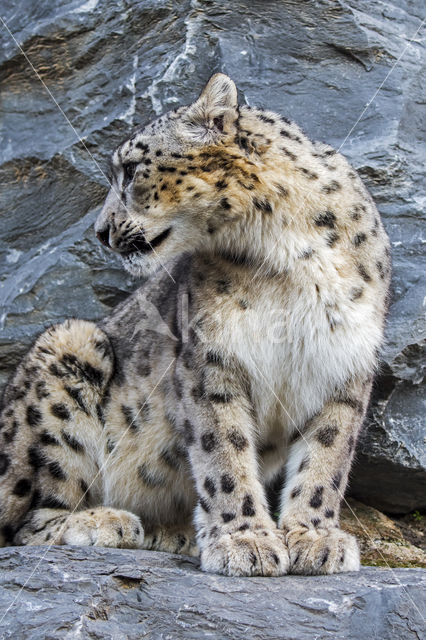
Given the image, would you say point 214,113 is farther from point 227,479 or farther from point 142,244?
point 227,479

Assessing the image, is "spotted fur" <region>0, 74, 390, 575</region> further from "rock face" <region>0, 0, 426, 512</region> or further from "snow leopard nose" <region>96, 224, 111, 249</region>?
"rock face" <region>0, 0, 426, 512</region>

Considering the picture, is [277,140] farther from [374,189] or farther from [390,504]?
[390,504]

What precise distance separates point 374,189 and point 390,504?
2087 millimetres

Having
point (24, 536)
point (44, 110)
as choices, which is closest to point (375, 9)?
point (44, 110)

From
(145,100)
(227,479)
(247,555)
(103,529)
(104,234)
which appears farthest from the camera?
(145,100)

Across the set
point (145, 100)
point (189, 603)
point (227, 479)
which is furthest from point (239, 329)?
point (145, 100)

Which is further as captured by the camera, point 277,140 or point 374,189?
point 374,189

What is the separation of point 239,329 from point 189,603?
4.65 ft

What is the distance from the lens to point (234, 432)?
454cm

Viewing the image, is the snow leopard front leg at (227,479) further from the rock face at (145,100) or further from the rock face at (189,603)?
the rock face at (145,100)

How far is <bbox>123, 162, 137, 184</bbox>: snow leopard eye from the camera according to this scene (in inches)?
194

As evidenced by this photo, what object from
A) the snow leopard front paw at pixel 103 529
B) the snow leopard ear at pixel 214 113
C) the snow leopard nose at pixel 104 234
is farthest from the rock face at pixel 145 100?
the snow leopard front paw at pixel 103 529

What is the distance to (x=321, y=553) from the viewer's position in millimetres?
4121

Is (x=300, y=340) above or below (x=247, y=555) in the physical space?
above
